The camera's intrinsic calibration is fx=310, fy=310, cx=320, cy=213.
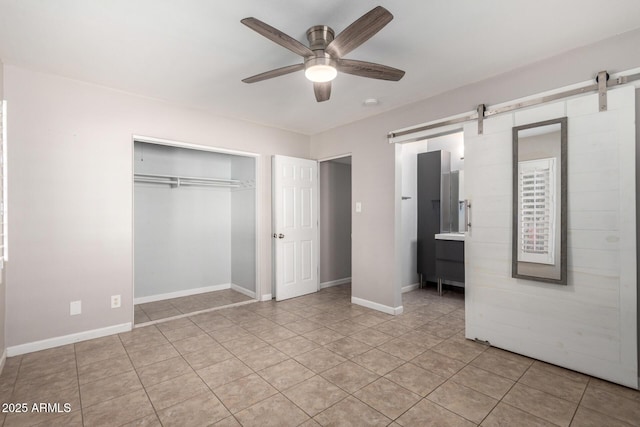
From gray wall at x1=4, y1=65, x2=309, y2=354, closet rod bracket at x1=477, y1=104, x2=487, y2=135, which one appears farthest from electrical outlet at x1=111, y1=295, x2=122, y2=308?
closet rod bracket at x1=477, y1=104, x2=487, y2=135

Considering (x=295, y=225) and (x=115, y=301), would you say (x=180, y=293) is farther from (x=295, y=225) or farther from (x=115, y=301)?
(x=295, y=225)

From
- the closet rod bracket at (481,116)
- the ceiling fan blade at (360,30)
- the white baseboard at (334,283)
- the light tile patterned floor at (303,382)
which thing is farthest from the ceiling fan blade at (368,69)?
the white baseboard at (334,283)

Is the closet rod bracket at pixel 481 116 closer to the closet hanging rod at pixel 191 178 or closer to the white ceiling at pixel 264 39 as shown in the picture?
the white ceiling at pixel 264 39

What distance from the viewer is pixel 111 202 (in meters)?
3.24

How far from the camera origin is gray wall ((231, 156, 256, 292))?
15.5ft

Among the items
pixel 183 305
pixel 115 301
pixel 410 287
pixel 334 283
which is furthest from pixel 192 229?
pixel 410 287

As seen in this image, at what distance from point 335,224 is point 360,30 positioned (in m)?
4.01

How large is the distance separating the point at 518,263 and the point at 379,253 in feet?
5.22

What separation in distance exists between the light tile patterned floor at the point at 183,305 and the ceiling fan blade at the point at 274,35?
11.1 feet

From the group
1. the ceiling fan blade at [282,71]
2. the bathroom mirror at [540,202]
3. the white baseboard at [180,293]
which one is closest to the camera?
the ceiling fan blade at [282,71]

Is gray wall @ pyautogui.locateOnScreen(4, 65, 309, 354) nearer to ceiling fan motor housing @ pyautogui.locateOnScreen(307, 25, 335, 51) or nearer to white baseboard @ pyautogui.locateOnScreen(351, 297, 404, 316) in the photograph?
ceiling fan motor housing @ pyautogui.locateOnScreen(307, 25, 335, 51)

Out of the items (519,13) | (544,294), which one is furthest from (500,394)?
(519,13)

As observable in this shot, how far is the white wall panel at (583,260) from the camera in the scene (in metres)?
2.23

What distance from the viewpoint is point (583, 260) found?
2.41m
